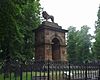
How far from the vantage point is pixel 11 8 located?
1864 centimetres

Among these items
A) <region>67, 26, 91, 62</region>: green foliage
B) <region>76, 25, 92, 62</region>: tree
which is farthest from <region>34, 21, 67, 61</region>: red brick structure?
<region>76, 25, 92, 62</region>: tree

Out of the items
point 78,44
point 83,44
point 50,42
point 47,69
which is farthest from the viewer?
point 83,44

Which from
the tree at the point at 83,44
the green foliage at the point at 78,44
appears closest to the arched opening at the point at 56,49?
the green foliage at the point at 78,44

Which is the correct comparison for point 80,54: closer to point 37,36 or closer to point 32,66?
point 37,36

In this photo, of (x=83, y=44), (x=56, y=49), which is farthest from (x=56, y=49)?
(x=83, y=44)

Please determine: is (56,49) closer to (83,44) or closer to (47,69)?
(47,69)

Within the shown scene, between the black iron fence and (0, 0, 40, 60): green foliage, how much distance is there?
24.3 feet

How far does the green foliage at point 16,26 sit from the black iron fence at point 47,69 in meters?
7.41

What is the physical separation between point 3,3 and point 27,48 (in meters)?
15.2

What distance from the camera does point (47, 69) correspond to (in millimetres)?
11398

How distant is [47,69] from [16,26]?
10.3 m

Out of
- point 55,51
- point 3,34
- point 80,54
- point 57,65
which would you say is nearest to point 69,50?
point 80,54

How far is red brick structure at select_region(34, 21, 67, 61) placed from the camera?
2380 centimetres

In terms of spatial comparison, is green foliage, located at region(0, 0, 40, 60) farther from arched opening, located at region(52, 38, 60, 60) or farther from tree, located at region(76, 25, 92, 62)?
tree, located at region(76, 25, 92, 62)
